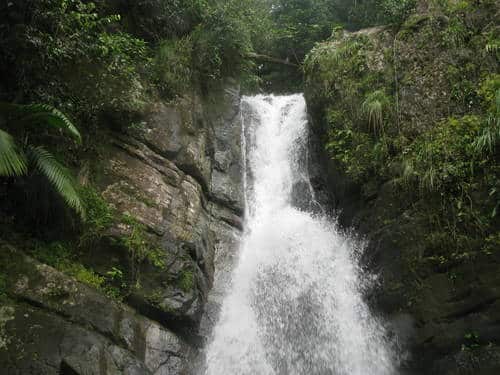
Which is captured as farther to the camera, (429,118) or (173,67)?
(173,67)

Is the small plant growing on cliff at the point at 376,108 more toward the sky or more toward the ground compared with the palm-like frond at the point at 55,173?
more toward the sky

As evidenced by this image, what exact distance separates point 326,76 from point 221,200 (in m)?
4.32

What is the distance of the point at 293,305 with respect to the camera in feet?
24.5

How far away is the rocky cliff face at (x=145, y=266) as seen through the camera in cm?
441

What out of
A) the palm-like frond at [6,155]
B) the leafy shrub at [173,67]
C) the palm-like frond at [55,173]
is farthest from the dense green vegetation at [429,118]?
the palm-like frond at [6,155]

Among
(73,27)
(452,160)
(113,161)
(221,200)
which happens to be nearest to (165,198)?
(113,161)

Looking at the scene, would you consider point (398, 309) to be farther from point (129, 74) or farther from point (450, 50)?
point (129, 74)

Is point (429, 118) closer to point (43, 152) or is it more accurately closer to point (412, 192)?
point (412, 192)

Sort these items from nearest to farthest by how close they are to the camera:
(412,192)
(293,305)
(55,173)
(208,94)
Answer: (55,173) → (412,192) → (293,305) → (208,94)

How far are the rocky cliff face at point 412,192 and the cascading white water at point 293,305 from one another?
509 millimetres

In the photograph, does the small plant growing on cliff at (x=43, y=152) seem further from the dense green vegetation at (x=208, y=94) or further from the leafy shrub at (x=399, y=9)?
the leafy shrub at (x=399, y=9)

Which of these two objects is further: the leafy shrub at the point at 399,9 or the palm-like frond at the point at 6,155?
the leafy shrub at the point at 399,9

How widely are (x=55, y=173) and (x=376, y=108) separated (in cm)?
637

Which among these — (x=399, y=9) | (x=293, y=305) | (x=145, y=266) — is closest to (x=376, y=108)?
(x=399, y=9)
